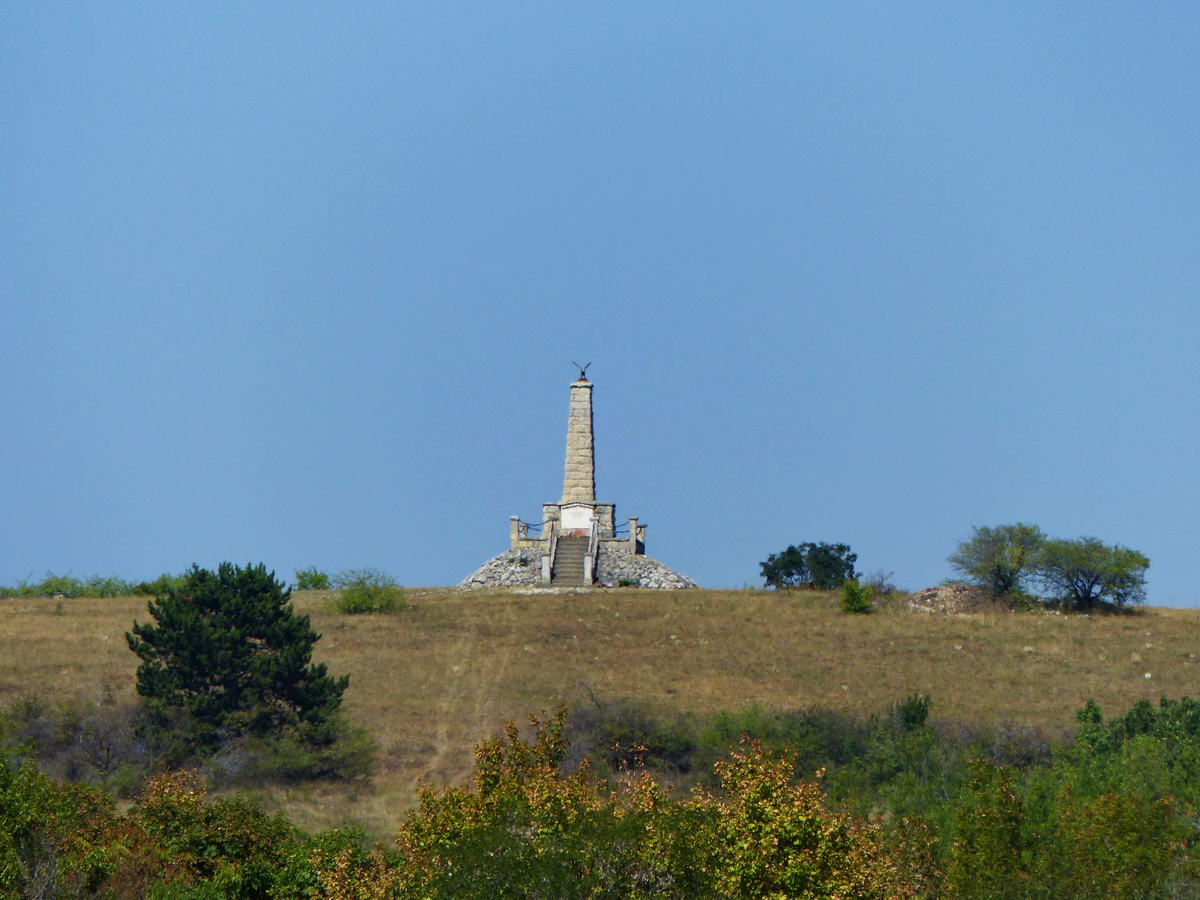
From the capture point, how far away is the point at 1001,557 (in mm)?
59250

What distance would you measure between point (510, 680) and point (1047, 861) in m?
24.4

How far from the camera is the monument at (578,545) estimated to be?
62.3 metres

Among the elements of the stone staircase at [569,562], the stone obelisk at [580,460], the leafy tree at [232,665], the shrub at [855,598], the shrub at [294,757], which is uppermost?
the stone obelisk at [580,460]

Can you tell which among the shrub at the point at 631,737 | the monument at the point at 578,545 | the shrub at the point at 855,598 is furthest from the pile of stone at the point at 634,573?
the shrub at the point at 631,737

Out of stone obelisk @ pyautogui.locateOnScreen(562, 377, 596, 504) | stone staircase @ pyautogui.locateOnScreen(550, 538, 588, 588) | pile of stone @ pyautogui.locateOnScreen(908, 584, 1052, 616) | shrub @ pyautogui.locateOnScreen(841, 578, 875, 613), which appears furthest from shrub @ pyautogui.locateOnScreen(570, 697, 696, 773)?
stone obelisk @ pyautogui.locateOnScreen(562, 377, 596, 504)

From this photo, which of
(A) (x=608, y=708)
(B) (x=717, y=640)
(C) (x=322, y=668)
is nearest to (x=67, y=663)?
(C) (x=322, y=668)

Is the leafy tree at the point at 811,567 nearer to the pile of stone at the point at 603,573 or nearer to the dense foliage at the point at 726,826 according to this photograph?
the pile of stone at the point at 603,573

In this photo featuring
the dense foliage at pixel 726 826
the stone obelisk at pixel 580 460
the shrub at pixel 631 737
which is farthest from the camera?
the stone obelisk at pixel 580 460

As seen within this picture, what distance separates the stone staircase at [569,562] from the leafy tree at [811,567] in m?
7.39

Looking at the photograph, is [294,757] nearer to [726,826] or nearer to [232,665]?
[232,665]

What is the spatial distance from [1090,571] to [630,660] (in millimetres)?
20015

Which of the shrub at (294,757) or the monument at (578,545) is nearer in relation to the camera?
the shrub at (294,757)

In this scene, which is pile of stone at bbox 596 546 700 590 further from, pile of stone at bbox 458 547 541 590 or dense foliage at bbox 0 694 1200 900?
dense foliage at bbox 0 694 1200 900

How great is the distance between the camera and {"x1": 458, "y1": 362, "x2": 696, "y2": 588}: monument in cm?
6228
